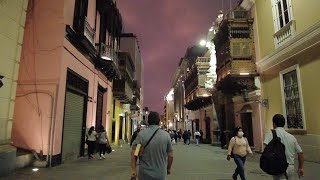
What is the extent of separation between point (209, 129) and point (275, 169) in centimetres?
3010

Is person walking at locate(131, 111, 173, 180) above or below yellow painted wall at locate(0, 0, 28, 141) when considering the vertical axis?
below

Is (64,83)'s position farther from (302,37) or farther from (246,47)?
(246,47)

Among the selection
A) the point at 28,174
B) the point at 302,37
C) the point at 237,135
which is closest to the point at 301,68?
the point at 302,37

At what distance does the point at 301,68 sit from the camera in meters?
13.8

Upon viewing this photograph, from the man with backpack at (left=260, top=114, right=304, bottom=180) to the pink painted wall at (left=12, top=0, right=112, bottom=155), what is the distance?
30.2 ft

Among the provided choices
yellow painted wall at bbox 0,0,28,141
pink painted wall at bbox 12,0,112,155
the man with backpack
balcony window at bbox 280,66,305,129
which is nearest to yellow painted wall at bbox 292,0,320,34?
balcony window at bbox 280,66,305,129

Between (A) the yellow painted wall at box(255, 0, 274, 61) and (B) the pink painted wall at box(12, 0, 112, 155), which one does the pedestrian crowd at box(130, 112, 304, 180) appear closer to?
(B) the pink painted wall at box(12, 0, 112, 155)

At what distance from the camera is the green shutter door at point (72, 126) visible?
13247mm

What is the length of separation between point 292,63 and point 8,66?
1247 cm

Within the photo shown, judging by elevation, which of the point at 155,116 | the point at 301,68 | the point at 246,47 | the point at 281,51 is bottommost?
the point at 155,116

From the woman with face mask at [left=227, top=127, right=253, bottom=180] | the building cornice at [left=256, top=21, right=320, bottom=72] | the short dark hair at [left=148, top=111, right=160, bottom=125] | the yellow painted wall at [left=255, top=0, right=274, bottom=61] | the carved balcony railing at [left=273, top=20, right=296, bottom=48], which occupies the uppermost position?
the yellow painted wall at [left=255, top=0, right=274, bottom=61]

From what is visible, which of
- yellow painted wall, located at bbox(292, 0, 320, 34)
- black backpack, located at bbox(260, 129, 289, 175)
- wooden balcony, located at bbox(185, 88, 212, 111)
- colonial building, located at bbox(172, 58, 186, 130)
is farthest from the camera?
colonial building, located at bbox(172, 58, 186, 130)

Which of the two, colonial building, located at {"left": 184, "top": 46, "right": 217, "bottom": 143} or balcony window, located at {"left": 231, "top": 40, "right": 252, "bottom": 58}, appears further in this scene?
colonial building, located at {"left": 184, "top": 46, "right": 217, "bottom": 143}

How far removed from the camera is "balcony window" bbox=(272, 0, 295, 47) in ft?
47.9
